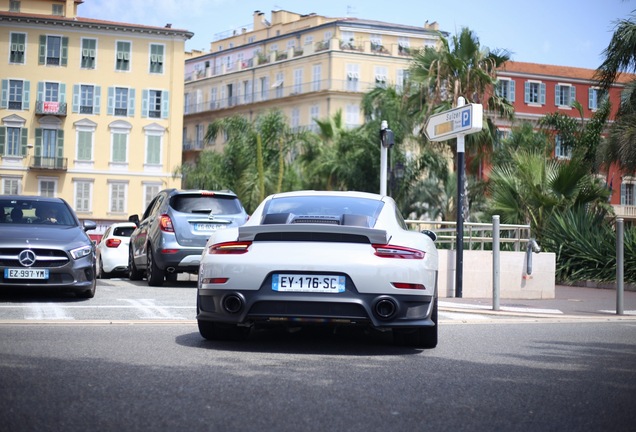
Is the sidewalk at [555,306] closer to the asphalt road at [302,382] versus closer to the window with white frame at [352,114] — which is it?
the asphalt road at [302,382]

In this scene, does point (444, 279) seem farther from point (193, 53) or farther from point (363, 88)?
point (193, 53)

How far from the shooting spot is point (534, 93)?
85.4m

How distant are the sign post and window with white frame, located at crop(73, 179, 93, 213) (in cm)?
6016

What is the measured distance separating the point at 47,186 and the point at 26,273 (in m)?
63.5

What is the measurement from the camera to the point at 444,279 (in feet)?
59.0

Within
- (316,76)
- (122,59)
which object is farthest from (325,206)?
(316,76)

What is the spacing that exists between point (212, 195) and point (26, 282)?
18.0 ft

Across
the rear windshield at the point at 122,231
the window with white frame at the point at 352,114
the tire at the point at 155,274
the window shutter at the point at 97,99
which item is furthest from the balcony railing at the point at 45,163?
the tire at the point at 155,274

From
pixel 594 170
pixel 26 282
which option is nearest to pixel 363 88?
pixel 594 170

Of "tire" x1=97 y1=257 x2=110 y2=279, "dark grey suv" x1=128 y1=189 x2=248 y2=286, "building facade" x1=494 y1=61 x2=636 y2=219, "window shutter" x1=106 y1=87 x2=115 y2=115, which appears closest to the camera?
"dark grey suv" x1=128 y1=189 x2=248 y2=286

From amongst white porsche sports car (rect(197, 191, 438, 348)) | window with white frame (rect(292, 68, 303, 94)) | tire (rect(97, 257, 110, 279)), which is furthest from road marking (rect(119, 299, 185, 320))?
window with white frame (rect(292, 68, 303, 94))

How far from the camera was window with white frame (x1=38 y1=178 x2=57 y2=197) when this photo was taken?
246ft

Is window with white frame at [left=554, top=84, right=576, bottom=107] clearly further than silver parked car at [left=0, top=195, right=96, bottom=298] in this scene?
Yes

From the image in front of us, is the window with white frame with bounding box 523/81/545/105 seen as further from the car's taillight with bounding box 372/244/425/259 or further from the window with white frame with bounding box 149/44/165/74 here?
the car's taillight with bounding box 372/244/425/259
